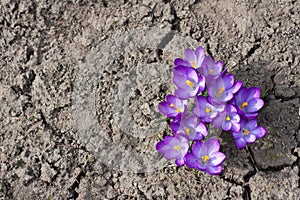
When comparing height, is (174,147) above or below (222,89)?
below

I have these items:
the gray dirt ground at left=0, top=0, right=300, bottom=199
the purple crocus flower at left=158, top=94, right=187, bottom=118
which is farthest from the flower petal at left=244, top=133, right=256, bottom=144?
the purple crocus flower at left=158, top=94, right=187, bottom=118

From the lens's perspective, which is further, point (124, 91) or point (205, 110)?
point (124, 91)

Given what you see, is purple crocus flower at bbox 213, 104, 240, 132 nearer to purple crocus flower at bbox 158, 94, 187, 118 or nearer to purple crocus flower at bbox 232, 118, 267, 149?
purple crocus flower at bbox 232, 118, 267, 149

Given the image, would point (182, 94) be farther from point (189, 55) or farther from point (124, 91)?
point (124, 91)

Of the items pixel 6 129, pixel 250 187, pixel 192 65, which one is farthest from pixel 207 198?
pixel 6 129

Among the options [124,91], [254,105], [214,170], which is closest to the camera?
[214,170]

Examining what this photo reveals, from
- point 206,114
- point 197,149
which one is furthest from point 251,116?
point 197,149
